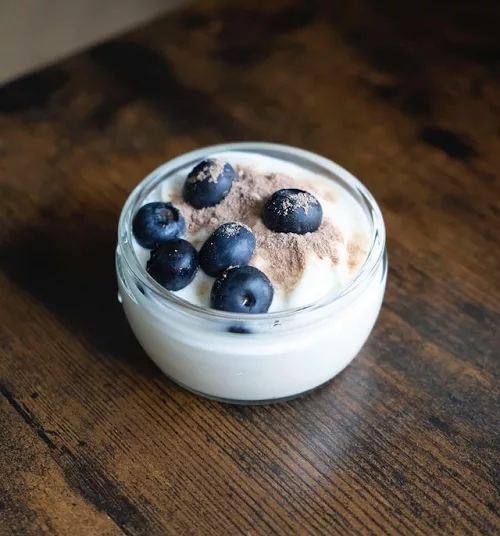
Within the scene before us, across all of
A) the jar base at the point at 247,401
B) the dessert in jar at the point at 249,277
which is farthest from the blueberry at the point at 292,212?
the jar base at the point at 247,401

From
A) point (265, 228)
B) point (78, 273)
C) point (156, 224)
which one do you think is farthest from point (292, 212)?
point (78, 273)

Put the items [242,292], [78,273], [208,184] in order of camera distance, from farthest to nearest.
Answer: [78,273], [208,184], [242,292]

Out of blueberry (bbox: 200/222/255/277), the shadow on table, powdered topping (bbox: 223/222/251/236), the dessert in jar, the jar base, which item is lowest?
the jar base

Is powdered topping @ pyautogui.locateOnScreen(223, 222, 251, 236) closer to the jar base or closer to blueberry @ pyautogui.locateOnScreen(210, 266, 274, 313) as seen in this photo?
blueberry @ pyautogui.locateOnScreen(210, 266, 274, 313)

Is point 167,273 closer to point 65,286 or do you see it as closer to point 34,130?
point 65,286

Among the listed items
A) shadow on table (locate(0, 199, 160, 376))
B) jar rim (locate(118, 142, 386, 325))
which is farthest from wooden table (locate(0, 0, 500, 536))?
jar rim (locate(118, 142, 386, 325))

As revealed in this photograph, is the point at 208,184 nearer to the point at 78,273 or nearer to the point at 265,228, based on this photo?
the point at 265,228

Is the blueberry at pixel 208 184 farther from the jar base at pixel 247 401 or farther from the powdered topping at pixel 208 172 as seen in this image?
the jar base at pixel 247 401
